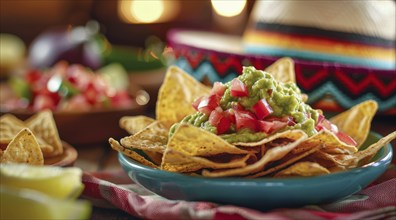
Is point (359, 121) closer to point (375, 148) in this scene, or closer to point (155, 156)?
point (375, 148)

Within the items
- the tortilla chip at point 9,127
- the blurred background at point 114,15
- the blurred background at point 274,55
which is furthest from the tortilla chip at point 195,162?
the blurred background at point 114,15

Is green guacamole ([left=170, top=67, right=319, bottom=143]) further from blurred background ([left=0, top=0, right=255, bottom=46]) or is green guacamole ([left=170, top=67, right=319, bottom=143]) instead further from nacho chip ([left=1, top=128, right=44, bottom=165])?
blurred background ([left=0, top=0, right=255, bottom=46])

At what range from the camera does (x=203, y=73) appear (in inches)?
75.0

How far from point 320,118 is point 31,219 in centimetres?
65

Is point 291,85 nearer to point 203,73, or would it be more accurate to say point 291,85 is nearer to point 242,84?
point 242,84

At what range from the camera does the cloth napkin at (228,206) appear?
109 cm

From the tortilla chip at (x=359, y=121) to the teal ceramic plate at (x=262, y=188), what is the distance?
24 centimetres

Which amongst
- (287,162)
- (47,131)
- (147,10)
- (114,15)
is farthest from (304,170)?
(147,10)

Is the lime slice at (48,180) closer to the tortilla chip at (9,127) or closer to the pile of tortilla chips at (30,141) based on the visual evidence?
the pile of tortilla chips at (30,141)

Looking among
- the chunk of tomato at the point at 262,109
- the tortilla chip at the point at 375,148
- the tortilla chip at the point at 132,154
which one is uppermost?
the tortilla chip at the point at 375,148

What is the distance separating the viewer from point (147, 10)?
19.0 feet

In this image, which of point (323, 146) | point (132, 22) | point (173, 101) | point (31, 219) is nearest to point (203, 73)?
point (173, 101)

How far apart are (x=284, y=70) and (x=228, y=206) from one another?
56 cm

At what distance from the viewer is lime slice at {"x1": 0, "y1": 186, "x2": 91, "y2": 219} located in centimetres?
86
